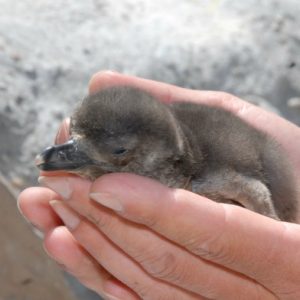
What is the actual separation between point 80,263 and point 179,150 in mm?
465

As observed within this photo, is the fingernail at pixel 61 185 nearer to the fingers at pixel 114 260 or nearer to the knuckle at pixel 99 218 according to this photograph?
the knuckle at pixel 99 218

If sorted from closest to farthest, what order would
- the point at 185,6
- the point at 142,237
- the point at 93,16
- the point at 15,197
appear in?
the point at 142,237 → the point at 15,197 → the point at 93,16 → the point at 185,6

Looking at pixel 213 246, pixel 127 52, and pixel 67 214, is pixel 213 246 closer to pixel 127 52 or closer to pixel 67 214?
pixel 67 214

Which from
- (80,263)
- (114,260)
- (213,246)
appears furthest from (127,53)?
(213,246)

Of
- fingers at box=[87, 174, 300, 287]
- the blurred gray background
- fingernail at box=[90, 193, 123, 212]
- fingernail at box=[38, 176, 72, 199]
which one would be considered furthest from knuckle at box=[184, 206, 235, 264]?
the blurred gray background

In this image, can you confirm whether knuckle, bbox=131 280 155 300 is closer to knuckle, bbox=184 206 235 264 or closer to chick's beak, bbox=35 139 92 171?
knuckle, bbox=184 206 235 264

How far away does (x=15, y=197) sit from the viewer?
2.62 meters

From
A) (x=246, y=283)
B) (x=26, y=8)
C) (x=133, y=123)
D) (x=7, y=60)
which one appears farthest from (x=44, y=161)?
(x=26, y=8)

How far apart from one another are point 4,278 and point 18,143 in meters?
0.57

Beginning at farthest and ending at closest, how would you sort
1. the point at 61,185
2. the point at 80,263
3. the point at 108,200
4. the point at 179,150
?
1. the point at 80,263
2. the point at 179,150
3. the point at 61,185
4. the point at 108,200

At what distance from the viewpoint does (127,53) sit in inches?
114

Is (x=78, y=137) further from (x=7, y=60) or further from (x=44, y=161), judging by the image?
(x=7, y=60)

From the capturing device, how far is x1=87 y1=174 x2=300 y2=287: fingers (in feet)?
4.99

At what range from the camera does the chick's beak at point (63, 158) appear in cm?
167
